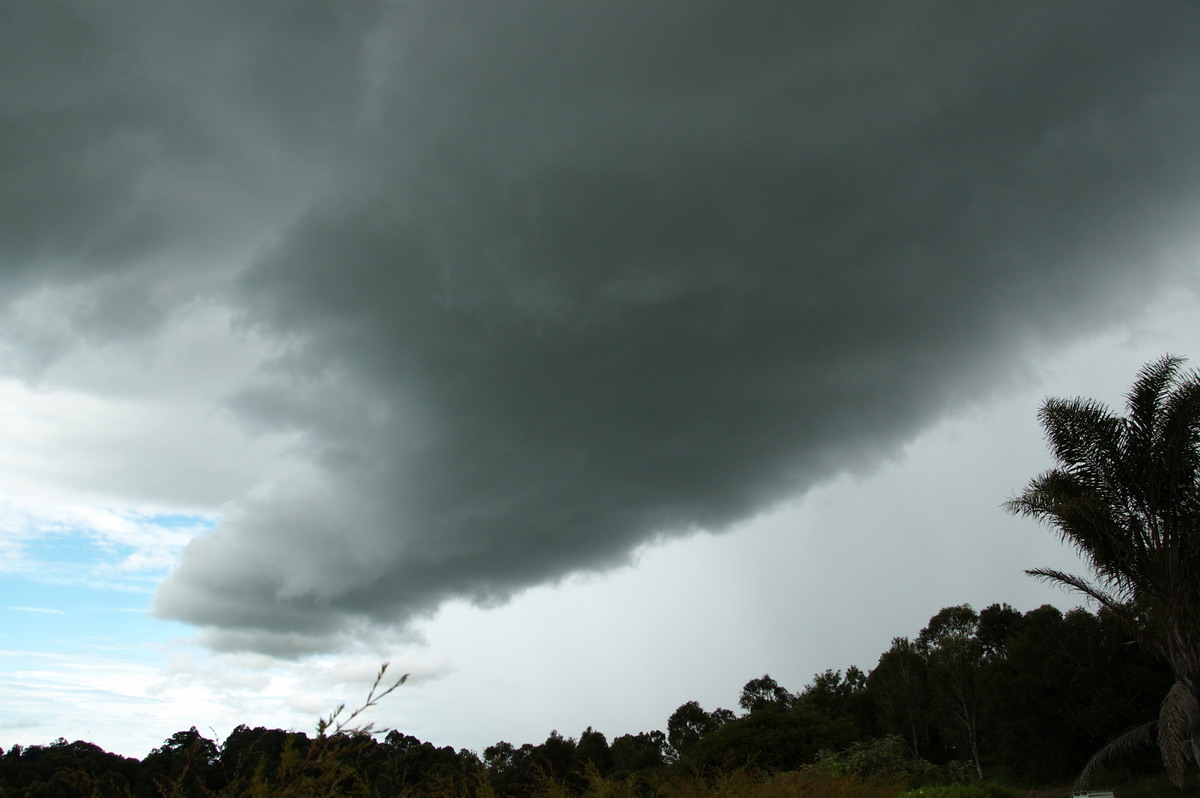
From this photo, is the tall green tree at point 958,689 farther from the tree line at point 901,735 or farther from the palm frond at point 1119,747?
the palm frond at point 1119,747

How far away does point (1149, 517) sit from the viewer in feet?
63.5

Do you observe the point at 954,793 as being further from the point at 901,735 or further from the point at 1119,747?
the point at 901,735

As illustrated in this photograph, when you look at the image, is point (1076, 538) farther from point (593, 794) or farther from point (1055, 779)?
point (1055, 779)

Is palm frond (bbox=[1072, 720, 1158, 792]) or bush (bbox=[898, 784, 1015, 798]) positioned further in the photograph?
palm frond (bbox=[1072, 720, 1158, 792])

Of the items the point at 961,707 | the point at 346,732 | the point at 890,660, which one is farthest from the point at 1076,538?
the point at 890,660

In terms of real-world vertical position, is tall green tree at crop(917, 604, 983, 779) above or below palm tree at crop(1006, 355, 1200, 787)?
below

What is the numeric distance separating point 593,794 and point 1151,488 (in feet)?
54.4

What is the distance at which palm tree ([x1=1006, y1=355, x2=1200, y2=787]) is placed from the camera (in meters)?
18.1

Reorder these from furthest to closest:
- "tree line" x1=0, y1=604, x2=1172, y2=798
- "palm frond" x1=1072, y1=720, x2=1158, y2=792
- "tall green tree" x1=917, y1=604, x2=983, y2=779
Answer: "tall green tree" x1=917, y1=604, x2=983, y2=779 → "palm frond" x1=1072, y1=720, x2=1158, y2=792 → "tree line" x1=0, y1=604, x2=1172, y2=798

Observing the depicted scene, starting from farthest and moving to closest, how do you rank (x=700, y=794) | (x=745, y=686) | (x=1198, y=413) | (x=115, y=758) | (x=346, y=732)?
(x=745, y=686) → (x=115, y=758) → (x=1198, y=413) → (x=700, y=794) → (x=346, y=732)

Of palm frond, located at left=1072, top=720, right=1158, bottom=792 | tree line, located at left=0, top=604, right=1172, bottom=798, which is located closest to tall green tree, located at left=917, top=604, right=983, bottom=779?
tree line, located at left=0, top=604, right=1172, bottom=798

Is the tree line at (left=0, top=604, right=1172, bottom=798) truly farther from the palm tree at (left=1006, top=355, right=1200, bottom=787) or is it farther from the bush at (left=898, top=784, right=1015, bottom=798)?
the palm tree at (left=1006, top=355, right=1200, bottom=787)

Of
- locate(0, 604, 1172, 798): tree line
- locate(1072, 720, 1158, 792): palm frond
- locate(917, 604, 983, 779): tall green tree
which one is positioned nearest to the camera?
locate(0, 604, 1172, 798): tree line

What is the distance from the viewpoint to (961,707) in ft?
221
